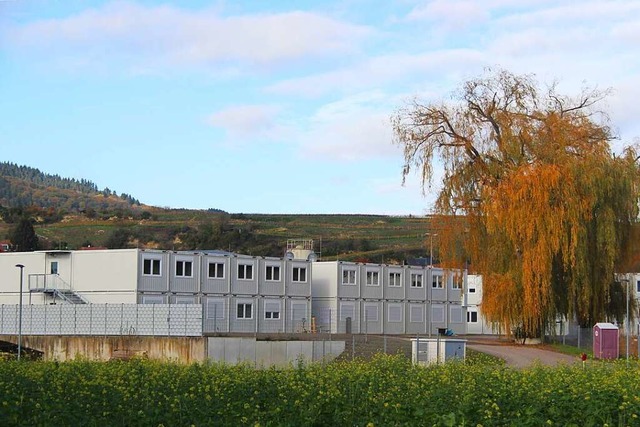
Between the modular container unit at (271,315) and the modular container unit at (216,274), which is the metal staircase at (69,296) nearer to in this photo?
the modular container unit at (216,274)

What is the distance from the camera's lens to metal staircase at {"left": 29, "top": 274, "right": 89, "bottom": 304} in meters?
66.3

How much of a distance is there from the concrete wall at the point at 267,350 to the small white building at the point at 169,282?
40.0ft

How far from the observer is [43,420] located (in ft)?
53.1

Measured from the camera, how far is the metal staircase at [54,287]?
66.3m

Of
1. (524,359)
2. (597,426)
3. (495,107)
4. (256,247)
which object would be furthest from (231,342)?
(256,247)

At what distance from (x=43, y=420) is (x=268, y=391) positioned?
6.33 meters

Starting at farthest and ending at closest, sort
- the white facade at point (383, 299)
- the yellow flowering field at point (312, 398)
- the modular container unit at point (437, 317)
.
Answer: the modular container unit at point (437, 317), the white facade at point (383, 299), the yellow flowering field at point (312, 398)

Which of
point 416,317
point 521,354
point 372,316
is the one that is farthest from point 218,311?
point 521,354

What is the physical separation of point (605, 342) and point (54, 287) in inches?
1403

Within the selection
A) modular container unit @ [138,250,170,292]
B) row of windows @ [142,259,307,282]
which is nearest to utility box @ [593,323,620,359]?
row of windows @ [142,259,307,282]

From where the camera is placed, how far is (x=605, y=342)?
50906 millimetres

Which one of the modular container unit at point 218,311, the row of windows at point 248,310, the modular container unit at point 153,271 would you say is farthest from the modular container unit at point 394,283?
the modular container unit at point 153,271

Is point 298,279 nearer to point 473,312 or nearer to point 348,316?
point 348,316

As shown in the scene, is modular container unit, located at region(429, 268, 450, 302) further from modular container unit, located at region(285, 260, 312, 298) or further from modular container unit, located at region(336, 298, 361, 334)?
modular container unit, located at region(285, 260, 312, 298)
